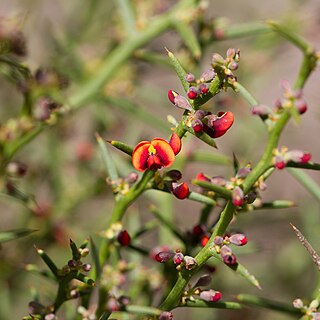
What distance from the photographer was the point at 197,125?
128 centimetres

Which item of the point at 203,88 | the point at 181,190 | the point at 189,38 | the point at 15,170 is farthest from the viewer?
the point at 189,38

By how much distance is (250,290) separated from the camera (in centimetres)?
348

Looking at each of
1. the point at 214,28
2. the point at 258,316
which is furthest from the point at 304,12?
the point at 258,316

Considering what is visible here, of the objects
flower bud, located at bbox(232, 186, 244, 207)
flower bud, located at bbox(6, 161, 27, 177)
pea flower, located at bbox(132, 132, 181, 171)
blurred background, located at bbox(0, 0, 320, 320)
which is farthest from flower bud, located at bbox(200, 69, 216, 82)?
blurred background, located at bbox(0, 0, 320, 320)

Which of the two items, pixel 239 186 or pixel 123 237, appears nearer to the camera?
pixel 239 186

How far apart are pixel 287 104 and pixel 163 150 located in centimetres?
28

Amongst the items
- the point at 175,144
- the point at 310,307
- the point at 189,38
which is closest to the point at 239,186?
the point at 175,144

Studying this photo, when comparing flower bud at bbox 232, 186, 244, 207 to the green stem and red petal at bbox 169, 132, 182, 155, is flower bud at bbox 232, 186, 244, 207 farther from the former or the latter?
red petal at bbox 169, 132, 182, 155

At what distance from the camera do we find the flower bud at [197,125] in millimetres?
1277

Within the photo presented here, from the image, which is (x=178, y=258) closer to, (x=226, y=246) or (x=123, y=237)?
(x=226, y=246)

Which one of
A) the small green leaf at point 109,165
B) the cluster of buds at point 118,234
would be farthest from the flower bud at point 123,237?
the small green leaf at point 109,165

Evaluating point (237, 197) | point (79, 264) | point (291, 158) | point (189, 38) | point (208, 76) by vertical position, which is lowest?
point (79, 264)

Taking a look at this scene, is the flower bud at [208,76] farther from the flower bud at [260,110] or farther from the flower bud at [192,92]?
the flower bud at [260,110]

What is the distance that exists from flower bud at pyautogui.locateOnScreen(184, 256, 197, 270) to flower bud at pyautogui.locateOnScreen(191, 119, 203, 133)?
0.26 meters
